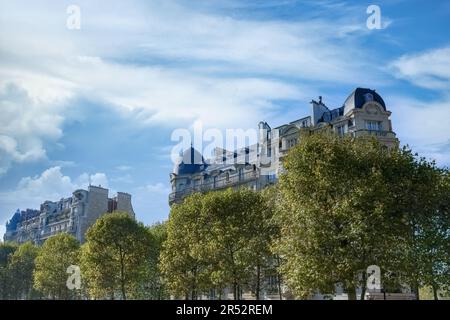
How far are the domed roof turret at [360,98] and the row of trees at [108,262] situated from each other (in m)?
29.0

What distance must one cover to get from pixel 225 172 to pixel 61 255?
29.3 meters

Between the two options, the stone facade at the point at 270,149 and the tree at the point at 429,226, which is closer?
the tree at the point at 429,226

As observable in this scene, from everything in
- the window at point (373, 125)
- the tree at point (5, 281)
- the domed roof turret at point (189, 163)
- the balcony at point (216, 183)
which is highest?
the domed roof turret at point (189, 163)

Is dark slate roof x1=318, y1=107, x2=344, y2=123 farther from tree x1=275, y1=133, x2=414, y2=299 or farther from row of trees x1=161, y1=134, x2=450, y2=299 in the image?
tree x1=275, y1=133, x2=414, y2=299

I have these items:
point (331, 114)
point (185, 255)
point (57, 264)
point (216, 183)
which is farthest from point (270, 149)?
point (57, 264)

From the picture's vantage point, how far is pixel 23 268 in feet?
284

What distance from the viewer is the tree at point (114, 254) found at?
59344 mm

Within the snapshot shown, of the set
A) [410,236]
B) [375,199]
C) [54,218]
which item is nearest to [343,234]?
[375,199]

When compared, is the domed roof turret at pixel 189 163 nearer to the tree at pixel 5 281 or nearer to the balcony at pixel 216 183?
the balcony at pixel 216 183

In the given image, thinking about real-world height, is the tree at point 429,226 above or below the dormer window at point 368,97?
below

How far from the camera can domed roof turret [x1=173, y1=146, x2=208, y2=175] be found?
95.6m

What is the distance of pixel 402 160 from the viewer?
121 ft

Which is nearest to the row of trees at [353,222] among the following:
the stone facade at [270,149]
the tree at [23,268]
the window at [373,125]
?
the stone facade at [270,149]
